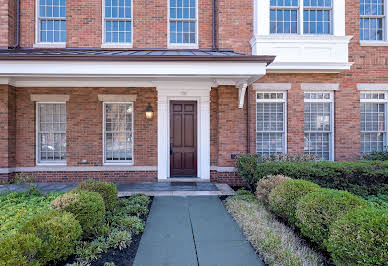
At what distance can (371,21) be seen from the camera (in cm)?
847

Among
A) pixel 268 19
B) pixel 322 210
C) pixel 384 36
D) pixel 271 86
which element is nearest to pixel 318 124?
pixel 271 86

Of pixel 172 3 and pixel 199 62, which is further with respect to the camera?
pixel 172 3

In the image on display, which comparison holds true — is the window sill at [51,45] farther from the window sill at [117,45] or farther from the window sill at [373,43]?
the window sill at [373,43]

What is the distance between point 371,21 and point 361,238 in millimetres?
8966

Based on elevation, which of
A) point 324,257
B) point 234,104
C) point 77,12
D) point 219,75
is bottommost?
point 324,257

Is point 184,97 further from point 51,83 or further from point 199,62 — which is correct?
point 51,83

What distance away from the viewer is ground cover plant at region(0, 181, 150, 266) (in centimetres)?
280

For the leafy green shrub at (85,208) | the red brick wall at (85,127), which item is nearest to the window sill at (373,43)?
the red brick wall at (85,127)

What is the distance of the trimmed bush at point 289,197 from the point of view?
432 centimetres

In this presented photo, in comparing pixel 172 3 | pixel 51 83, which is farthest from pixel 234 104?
pixel 51 83

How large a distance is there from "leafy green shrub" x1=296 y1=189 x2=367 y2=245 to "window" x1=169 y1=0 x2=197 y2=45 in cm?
689

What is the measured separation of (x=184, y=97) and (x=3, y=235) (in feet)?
20.0

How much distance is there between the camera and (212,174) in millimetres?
8352

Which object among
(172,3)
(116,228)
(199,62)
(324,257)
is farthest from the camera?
(172,3)
